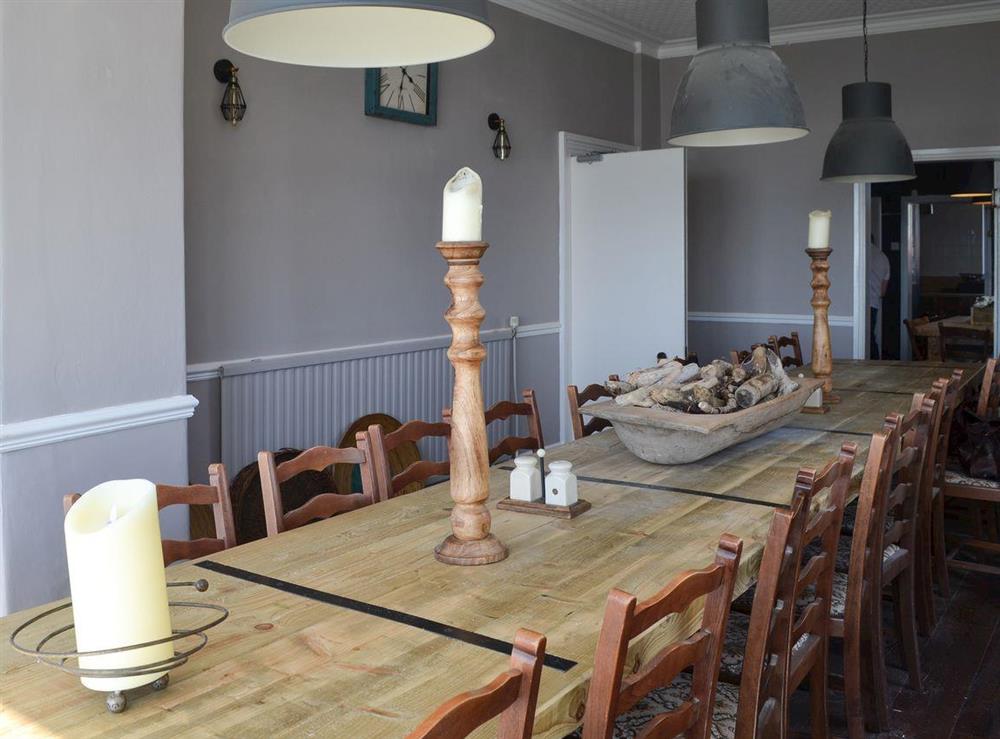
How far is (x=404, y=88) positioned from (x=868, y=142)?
2188 millimetres

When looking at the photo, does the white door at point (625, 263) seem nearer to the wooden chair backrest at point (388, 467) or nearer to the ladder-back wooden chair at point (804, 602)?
the wooden chair backrest at point (388, 467)

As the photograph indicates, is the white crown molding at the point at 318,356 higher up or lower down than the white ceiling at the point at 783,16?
lower down

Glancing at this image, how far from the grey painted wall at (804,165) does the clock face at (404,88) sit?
9.34 ft

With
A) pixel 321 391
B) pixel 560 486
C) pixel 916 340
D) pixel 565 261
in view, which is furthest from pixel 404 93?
pixel 916 340

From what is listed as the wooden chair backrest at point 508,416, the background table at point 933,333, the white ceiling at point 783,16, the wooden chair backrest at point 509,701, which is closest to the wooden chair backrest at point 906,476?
the wooden chair backrest at point 508,416

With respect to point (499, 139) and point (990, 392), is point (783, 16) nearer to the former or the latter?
point (499, 139)

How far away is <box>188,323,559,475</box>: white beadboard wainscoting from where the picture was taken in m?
3.96

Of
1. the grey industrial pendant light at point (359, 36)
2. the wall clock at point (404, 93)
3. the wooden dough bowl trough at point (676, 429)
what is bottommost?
the wooden dough bowl trough at point (676, 429)

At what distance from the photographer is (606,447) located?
3.01 metres

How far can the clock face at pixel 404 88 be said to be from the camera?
462 cm

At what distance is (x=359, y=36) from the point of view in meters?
1.75

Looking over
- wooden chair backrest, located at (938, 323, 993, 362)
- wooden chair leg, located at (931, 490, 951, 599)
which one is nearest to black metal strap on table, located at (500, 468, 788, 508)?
wooden chair leg, located at (931, 490, 951, 599)

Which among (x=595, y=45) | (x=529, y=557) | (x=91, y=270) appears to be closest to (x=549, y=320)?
(x=595, y=45)

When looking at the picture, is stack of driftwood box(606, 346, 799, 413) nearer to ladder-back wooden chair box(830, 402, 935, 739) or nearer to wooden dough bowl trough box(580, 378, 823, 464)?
wooden dough bowl trough box(580, 378, 823, 464)
